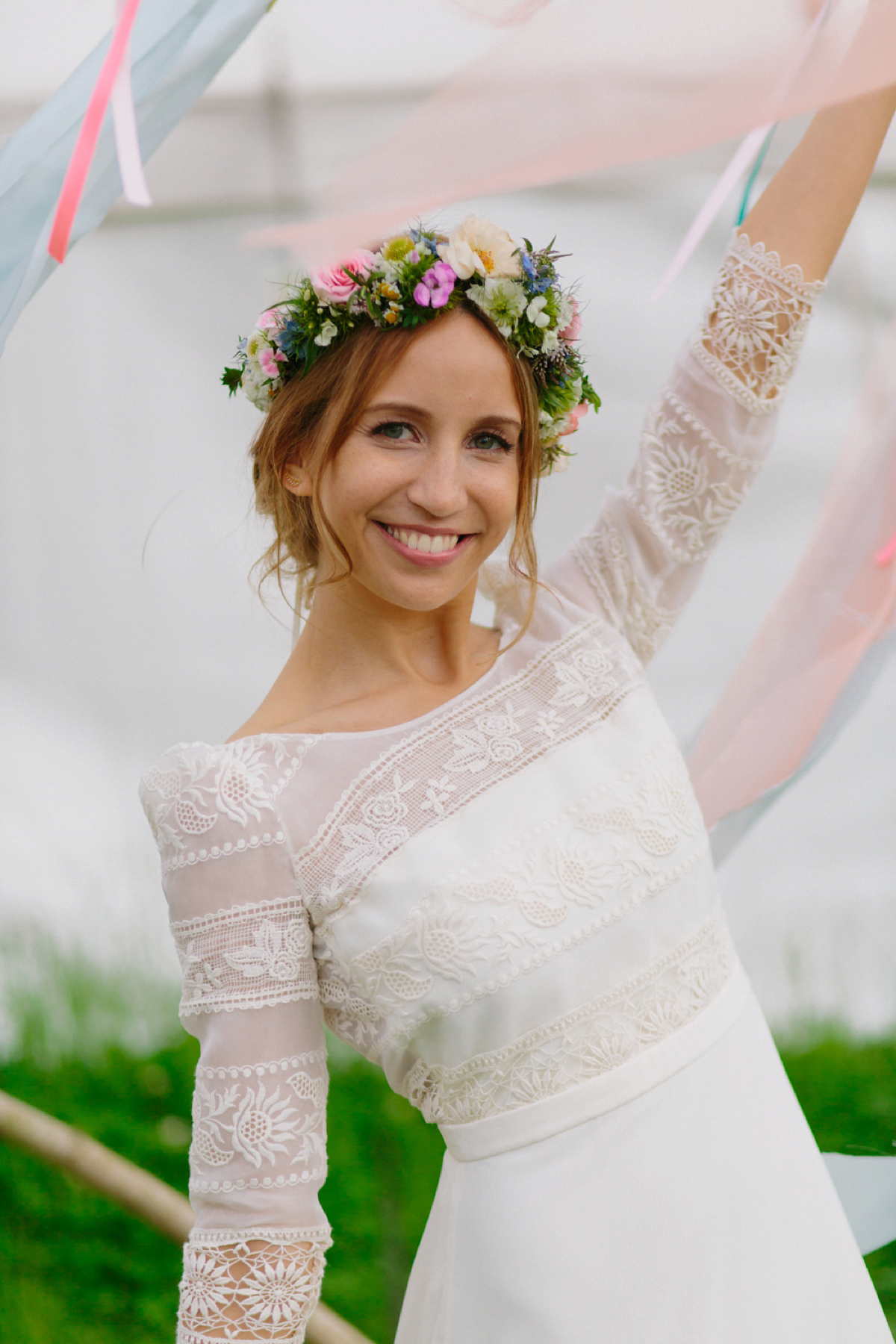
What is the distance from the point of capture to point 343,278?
1046 mm

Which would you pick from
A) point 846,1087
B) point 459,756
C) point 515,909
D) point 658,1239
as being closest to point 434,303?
point 459,756

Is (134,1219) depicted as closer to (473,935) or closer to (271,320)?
(473,935)

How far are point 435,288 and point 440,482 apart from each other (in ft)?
0.53

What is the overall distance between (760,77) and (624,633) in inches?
20.4

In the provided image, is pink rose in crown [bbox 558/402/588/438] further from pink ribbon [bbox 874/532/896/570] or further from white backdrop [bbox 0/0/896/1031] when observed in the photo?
white backdrop [bbox 0/0/896/1031]

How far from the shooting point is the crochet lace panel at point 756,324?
44.9 inches

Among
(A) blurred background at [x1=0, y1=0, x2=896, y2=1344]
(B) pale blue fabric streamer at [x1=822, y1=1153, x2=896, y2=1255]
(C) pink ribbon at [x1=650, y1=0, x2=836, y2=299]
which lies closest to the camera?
(C) pink ribbon at [x1=650, y1=0, x2=836, y2=299]

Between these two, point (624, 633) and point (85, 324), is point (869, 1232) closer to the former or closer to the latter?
point (624, 633)

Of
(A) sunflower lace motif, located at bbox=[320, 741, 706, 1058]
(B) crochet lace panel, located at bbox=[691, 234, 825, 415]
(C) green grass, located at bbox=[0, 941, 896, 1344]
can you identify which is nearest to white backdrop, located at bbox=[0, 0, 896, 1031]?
(C) green grass, located at bbox=[0, 941, 896, 1344]

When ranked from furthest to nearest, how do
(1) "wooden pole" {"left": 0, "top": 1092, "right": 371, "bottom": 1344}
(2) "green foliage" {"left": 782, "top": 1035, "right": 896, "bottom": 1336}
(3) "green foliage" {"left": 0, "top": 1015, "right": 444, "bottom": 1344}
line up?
(2) "green foliage" {"left": 782, "top": 1035, "right": 896, "bottom": 1336} → (3) "green foliage" {"left": 0, "top": 1015, "right": 444, "bottom": 1344} → (1) "wooden pole" {"left": 0, "top": 1092, "right": 371, "bottom": 1344}

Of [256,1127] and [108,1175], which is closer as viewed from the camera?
[256,1127]

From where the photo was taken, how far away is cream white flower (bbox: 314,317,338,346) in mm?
1061

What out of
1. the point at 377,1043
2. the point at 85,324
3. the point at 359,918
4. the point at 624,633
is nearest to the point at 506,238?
the point at 624,633

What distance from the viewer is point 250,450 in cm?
118
